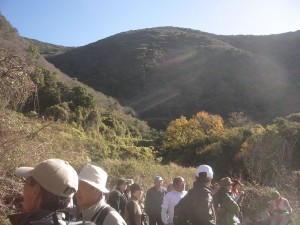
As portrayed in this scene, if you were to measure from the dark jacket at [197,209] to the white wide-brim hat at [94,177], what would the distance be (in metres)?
1.34

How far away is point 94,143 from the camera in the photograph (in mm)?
17031

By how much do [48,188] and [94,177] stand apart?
1.33 meters

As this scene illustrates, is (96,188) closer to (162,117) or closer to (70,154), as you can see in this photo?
(70,154)

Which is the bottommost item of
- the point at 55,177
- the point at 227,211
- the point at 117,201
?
the point at 117,201

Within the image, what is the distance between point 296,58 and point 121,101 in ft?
126

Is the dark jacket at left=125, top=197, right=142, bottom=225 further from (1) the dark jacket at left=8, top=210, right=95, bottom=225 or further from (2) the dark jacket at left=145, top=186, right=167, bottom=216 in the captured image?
(1) the dark jacket at left=8, top=210, right=95, bottom=225

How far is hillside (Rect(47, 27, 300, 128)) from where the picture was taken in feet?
229

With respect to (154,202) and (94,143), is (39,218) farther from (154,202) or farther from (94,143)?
(94,143)

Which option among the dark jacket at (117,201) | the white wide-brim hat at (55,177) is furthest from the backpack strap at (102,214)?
the dark jacket at (117,201)

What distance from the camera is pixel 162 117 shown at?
6888 centimetres

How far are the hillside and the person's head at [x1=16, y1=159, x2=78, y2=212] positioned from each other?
61463 millimetres

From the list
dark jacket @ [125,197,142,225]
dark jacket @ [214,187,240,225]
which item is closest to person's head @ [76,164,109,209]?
dark jacket @ [125,197,142,225]

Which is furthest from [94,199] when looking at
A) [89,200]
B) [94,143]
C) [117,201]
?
[94,143]

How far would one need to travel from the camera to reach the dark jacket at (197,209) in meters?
4.39
